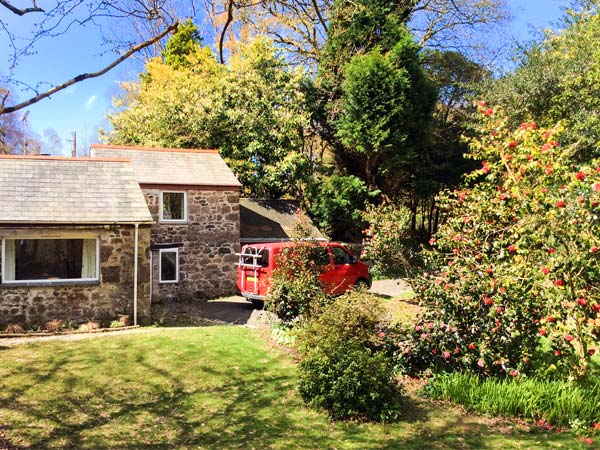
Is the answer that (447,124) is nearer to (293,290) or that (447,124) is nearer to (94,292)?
(293,290)

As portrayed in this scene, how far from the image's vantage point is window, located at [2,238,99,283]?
1263cm

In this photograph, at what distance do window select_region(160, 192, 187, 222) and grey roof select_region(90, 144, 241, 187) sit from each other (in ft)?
2.13

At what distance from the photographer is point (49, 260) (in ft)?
42.6

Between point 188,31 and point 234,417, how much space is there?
27.8 metres

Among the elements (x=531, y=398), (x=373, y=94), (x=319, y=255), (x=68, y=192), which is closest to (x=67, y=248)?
(x=68, y=192)

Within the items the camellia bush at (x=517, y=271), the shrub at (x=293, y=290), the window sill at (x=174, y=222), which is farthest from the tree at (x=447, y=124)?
the camellia bush at (x=517, y=271)

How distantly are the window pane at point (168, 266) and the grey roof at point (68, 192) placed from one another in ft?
14.2

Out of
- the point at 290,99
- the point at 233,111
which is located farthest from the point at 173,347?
the point at 290,99

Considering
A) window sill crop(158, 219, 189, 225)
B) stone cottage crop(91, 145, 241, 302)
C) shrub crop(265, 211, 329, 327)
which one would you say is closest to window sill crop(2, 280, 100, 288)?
stone cottage crop(91, 145, 241, 302)

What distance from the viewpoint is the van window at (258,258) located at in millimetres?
15086

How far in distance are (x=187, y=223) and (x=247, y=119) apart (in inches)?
315

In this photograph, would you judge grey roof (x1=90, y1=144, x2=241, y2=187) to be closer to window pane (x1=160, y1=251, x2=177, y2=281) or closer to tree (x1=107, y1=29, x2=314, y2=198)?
window pane (x1=160, y1=251, x2=177, y2=281)

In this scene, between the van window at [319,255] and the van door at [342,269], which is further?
the van door at [342,269]

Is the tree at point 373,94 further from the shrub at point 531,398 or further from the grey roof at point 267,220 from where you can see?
the shrub at point 531,398
